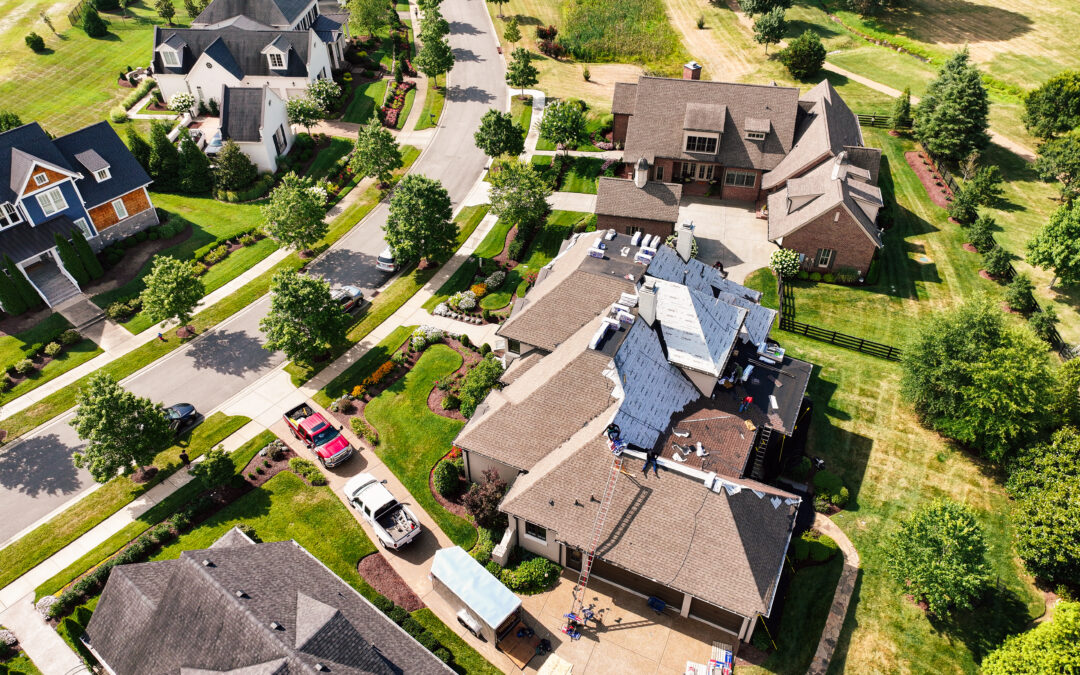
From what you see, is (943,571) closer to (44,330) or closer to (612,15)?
(44,330)

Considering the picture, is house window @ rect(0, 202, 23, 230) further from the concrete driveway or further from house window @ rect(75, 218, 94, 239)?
the concrete driveway

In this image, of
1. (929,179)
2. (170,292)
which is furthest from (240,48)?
(929,179)

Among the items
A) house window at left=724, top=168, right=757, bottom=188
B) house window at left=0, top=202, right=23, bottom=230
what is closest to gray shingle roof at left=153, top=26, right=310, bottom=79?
house window at left=0, top=202, right=23, bottom=230

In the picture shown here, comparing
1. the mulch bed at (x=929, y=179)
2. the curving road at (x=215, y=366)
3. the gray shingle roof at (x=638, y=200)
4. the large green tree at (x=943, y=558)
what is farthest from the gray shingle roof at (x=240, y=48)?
the large green tree at (x=943, y=558)

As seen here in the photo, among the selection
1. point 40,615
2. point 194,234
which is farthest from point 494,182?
point 40,615

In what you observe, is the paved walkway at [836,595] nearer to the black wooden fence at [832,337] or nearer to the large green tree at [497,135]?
the black wooden fence at [832,337]
